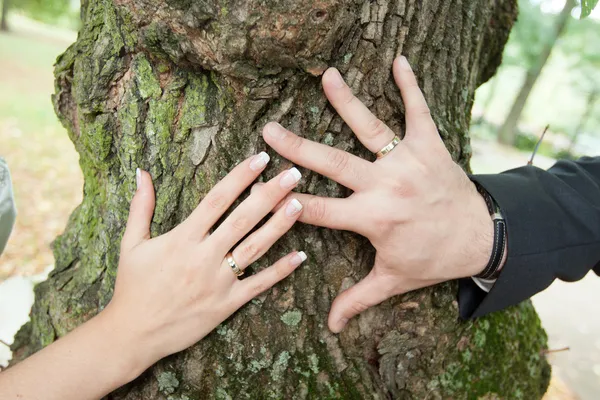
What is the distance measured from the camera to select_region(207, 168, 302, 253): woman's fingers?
124 centimetres

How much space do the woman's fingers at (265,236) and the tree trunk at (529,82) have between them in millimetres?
15027

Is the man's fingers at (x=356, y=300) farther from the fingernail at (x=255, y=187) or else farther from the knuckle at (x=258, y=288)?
the fingernail at (x=255, y=187)

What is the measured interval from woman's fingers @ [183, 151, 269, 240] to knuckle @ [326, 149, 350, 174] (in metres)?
0.18

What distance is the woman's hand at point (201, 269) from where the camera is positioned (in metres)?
1.25

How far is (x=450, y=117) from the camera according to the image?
5.08 ft

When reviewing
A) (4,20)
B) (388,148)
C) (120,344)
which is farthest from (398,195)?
(4,20)

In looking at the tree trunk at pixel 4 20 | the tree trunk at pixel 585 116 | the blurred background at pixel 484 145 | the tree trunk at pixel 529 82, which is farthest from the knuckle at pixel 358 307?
the tree trunk at pixel 4 20

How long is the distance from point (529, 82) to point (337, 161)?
58.4 ft

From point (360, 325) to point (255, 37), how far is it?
96cm

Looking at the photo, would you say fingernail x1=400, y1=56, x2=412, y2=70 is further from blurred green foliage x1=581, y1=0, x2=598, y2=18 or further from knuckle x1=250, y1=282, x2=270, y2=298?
knuckle x1=250, y1=282, x2=270, y2=298

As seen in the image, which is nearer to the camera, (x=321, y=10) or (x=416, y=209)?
(x=321, y=10)

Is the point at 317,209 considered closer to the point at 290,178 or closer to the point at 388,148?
the point at 290,178

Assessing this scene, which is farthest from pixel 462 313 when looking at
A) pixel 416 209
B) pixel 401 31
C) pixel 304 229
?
pixel 401 31

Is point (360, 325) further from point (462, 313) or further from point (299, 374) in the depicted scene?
point (462, 313)
